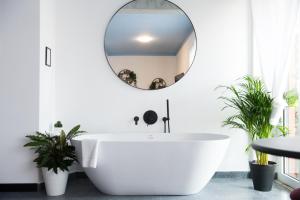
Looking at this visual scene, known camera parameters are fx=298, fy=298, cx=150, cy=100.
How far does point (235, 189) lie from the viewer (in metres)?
3.22

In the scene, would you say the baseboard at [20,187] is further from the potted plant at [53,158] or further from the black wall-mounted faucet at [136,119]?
the black wall-mounted faucet at [136,119]

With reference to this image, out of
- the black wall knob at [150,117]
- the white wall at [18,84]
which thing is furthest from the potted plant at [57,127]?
the black wall knob at [150,117]

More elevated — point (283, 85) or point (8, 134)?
point (283, 85)

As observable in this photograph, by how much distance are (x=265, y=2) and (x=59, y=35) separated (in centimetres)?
247

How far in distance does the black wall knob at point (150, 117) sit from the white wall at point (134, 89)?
0.20 feet

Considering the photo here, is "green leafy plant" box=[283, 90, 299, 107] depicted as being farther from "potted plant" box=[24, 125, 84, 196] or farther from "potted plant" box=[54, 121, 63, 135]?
"potted plant" box=[54, 121, 63, 135]

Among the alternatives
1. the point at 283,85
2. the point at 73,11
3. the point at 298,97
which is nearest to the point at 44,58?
the point at 73,11

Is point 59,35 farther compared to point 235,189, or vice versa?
point 59,35

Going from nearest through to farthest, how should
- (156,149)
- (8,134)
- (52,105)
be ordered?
(156,149)
(8,134)
(52,105)

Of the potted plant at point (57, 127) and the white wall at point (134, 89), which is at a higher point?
the white wall at point (134, 89)

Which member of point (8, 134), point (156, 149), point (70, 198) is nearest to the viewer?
point (156, 149)

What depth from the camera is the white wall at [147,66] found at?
3752 mm

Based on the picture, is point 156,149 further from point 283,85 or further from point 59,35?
point 59,35

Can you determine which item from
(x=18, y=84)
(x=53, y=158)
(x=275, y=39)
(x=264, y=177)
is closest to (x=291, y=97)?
(x=275, y=39)
